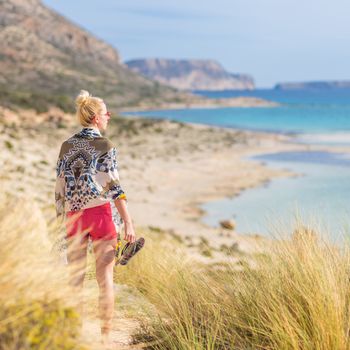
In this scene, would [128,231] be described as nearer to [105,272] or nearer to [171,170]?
[105,272]

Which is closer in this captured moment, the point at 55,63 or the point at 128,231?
the point at 128,231

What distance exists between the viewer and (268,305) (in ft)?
12.4

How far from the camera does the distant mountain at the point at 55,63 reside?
77500 millimetres

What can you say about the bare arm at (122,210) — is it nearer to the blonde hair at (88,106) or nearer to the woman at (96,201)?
the woman at (96,201)

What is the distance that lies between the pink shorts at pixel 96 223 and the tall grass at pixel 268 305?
25.8 inches

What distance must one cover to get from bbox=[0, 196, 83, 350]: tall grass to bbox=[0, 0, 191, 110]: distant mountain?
192 feet

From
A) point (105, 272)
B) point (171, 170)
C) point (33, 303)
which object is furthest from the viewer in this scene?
point (171, 170)

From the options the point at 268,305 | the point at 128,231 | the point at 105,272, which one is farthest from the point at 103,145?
the point at 268,305

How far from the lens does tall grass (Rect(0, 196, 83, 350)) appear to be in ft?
8.48

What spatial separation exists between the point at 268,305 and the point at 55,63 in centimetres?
8898

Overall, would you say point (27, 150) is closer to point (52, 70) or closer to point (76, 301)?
point (76, 301)

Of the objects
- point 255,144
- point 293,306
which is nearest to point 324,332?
point 293,306

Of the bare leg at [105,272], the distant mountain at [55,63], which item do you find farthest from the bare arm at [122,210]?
the distant mountain at [55,63]

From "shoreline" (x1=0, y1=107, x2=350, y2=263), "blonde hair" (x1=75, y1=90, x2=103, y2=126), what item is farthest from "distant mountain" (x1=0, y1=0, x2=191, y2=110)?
"blonde hair" (x1=75, y1=90, x2=103, y2=126)
